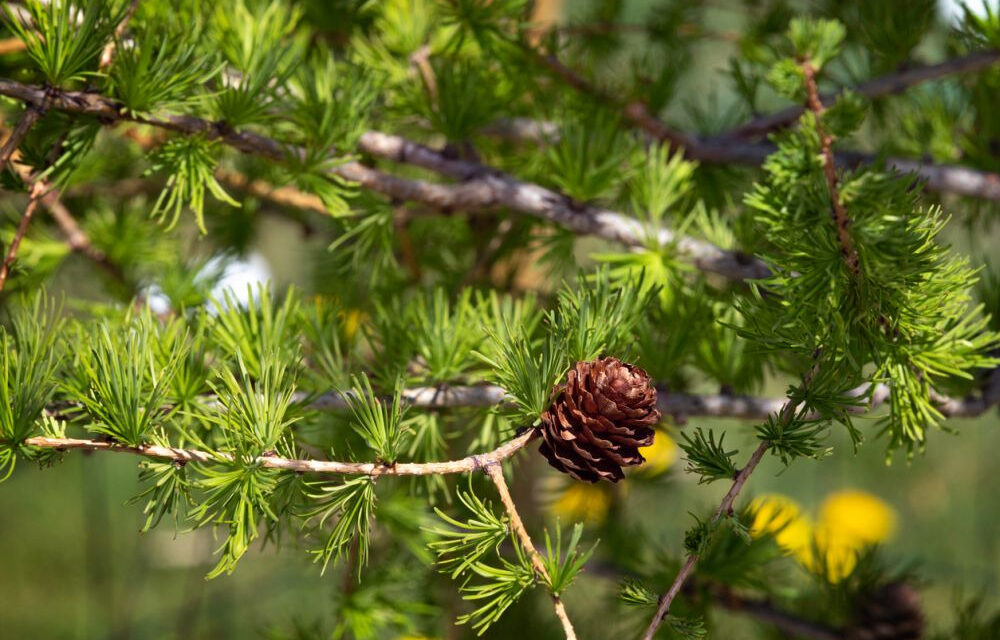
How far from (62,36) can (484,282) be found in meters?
0.31

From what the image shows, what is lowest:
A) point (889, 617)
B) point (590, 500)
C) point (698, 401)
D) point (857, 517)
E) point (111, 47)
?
point (857, 517)

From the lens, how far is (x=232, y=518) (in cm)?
27

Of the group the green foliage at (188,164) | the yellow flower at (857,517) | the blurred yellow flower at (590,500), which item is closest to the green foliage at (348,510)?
the green foliage at (188,164)

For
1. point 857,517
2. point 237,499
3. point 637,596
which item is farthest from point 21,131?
point 857,517

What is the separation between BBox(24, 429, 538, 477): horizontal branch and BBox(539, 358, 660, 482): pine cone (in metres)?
0.01

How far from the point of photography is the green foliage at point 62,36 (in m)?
0.29

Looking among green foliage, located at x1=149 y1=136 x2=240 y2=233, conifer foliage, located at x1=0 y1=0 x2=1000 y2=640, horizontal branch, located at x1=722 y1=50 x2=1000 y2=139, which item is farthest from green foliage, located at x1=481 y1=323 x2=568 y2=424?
horizontal branch, located at x1=722 y1=50 x2=1000 y2=139

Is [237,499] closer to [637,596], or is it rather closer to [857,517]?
[637,596]

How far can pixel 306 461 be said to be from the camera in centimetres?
27

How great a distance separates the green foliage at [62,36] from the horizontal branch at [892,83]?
0.33 metres

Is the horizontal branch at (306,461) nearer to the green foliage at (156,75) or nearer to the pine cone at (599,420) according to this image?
the pine cone at (599,420)

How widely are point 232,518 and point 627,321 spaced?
15 centimetres

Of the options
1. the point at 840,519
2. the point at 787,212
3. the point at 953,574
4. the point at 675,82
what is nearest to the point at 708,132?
the point at 675,82

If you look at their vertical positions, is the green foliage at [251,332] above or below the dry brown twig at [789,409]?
below
